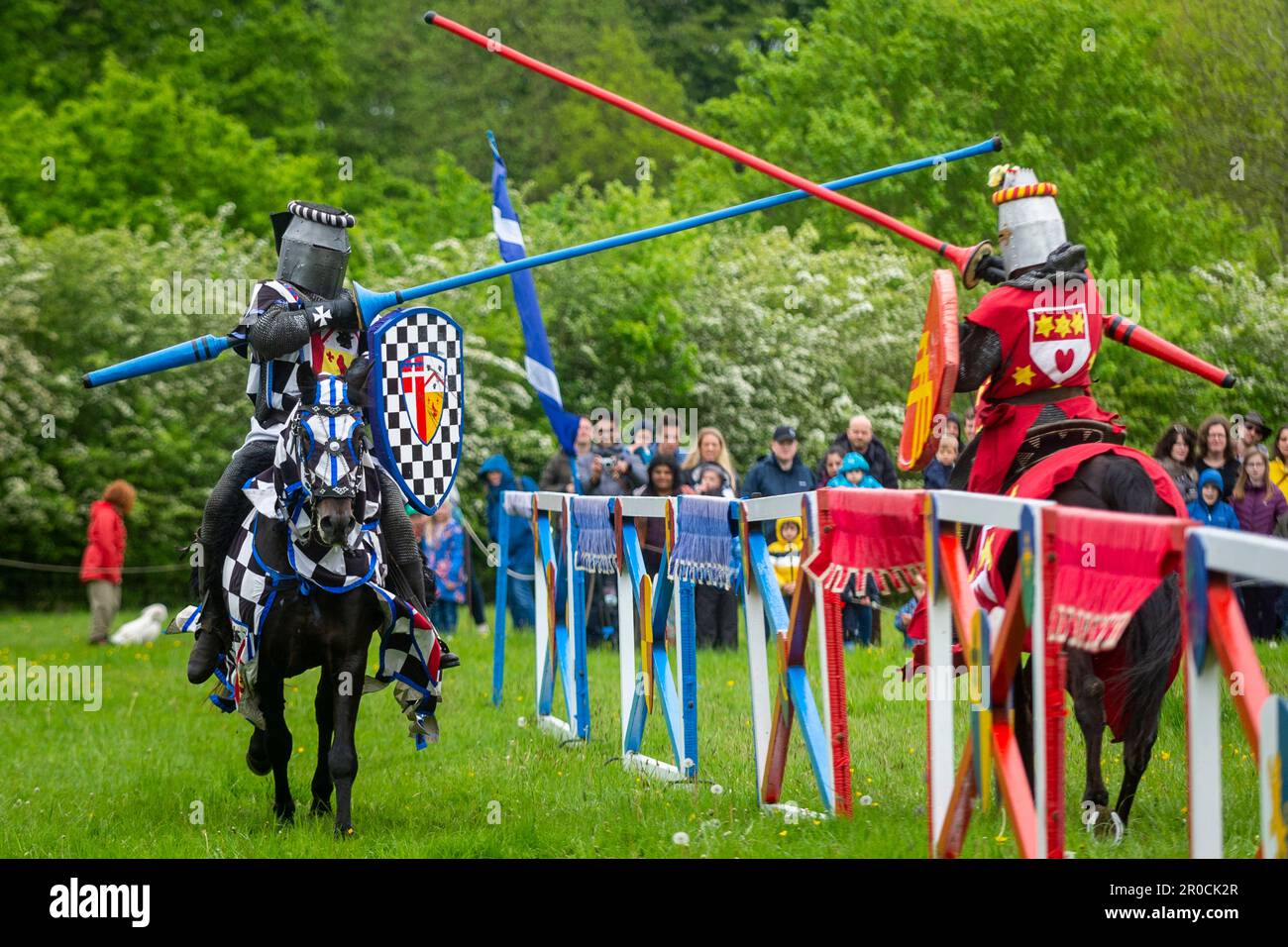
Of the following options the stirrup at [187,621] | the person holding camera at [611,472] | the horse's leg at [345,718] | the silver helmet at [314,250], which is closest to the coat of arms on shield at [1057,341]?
the silver helmet at [314,250]

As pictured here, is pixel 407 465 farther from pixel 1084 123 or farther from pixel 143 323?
pixel 1084 123

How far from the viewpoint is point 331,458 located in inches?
306

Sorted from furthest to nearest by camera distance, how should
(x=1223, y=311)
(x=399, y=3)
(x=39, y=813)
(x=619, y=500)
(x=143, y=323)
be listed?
(x=399, y=3), (x=1223, y=311), (x=143, y=323), (x=619, y=500), (x=39, y=813)

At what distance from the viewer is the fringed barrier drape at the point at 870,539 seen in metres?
6.26

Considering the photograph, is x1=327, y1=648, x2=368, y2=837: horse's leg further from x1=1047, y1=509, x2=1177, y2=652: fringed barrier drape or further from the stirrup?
x1=1047, y1=509, x2=1177, y2=652: fringed barrier drape

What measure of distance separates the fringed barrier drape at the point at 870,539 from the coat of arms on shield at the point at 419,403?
2795mm

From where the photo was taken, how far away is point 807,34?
41.7 meters

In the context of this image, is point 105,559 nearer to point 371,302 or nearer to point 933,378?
point 371,302

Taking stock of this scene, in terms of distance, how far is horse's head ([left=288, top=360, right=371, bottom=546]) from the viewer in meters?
7.77

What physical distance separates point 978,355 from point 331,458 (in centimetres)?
275

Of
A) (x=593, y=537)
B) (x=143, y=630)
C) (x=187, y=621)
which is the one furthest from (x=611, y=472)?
(x=187, y=621)

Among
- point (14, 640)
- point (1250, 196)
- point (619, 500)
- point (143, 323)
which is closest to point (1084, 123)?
point (1250, 196)

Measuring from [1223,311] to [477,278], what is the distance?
859 inches

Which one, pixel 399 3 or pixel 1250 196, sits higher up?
pixel 399 3
